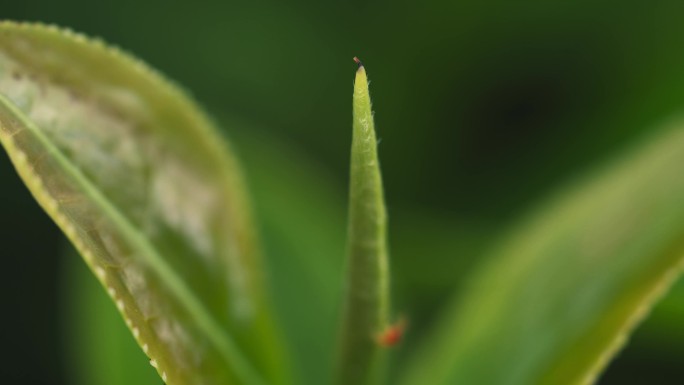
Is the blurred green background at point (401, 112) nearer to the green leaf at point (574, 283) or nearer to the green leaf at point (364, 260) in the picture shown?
the green leaf at point (574, 283)

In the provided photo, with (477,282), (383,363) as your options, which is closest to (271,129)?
(477,282)

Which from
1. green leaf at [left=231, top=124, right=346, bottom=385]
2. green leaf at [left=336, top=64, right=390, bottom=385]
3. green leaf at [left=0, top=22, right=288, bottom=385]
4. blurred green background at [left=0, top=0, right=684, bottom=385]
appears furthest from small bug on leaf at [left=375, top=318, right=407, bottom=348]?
blurred green background at [left=0, top=0, right=684, bottom=385]

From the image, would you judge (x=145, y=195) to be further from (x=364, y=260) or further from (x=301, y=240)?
(x=301, y=240)

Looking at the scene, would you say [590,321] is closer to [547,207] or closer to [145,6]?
[547,207]

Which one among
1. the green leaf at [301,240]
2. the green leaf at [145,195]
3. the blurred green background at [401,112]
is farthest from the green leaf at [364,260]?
the blurred green background at [401,112]

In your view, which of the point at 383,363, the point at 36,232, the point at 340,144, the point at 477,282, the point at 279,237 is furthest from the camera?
the point at 340,144

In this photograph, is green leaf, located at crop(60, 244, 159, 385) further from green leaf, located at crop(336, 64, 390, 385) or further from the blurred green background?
green leaf, located at crop(336, 64, 390, 385)
